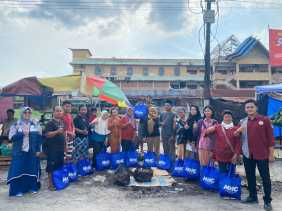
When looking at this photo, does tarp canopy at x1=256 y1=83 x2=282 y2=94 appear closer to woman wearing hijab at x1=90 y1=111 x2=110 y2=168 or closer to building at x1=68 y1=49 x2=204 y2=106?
woman wearing hijab at x1=90 y1=111 x2=110 y2=168

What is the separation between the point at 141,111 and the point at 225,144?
319cm

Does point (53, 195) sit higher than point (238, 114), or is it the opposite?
point (238, 114)

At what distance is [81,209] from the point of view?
543 cm

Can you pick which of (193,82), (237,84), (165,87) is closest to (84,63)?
(165,87)

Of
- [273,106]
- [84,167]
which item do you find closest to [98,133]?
[84,167]

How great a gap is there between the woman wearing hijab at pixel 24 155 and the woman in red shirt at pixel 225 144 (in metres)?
3.40

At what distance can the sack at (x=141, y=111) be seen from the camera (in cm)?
893

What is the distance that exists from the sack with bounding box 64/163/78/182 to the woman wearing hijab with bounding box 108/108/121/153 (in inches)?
63.0

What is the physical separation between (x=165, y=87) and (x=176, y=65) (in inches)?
156

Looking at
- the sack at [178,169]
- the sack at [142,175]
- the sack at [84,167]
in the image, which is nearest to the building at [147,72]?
the sack at [84,167]

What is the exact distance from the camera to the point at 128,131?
8.74 m

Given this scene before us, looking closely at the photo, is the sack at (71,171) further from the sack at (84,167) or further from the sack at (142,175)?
the sack at (142,175)

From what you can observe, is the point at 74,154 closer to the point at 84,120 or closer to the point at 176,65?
the point at 84,120

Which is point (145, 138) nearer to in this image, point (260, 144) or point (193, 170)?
point (193, 170)
